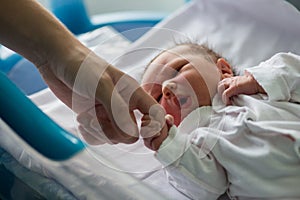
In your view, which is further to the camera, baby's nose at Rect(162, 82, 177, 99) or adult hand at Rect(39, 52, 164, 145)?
baby's nose at Rect(162, 82, 177, 99)

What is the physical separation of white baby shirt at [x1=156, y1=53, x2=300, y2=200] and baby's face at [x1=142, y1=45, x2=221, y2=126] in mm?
20

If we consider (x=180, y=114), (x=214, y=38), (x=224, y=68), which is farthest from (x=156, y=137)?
(x=214, y=38)

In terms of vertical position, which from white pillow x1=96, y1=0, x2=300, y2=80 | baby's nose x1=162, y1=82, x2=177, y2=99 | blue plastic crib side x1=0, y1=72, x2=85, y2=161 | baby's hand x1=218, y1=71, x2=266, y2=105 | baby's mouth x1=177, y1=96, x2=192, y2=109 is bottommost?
white pillow x1=96, y1=0, x2=300, y2=80

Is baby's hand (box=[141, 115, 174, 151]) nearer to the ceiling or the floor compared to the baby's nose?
nearer to the floor

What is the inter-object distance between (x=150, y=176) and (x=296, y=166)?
236mm

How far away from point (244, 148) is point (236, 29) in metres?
0.46

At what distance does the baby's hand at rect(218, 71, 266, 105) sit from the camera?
2.75 ft

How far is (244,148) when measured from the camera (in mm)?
782

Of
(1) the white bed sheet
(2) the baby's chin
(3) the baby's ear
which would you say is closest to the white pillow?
(1) the white bed sheet

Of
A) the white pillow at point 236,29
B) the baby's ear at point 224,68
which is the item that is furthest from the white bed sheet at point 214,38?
the baby's ear at point 224,68

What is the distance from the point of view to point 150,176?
878 mm

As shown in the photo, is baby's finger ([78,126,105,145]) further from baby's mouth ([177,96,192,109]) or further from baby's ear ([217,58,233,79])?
baby's ear ([217,58,233,79])

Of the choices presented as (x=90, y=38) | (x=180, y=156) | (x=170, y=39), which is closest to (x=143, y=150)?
(x=180, y=156)

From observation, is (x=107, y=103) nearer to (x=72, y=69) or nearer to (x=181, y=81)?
(x=72, y=69)
